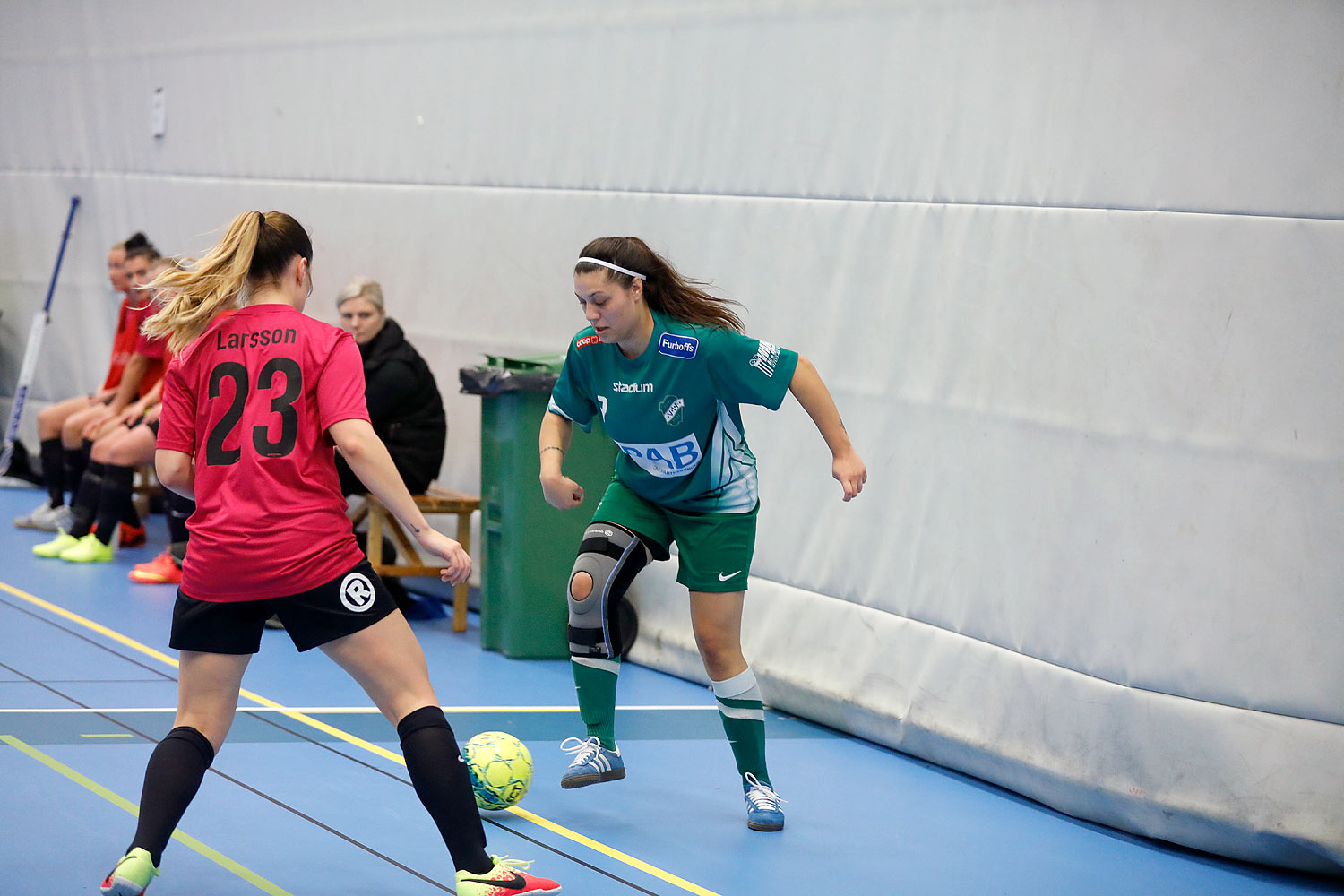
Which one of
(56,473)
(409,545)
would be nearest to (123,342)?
(56,473)

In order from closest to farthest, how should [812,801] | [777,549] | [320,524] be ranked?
[320,524], [812,801], [777,549]

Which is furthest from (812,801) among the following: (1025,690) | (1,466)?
(1,466)

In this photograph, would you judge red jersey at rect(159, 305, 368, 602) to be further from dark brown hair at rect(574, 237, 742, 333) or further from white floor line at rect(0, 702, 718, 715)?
white floor line at rect(0, 702, 718, 715)

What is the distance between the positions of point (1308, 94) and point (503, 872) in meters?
3.29

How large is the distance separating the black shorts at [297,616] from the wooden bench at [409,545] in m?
3.91

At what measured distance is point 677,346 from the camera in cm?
466

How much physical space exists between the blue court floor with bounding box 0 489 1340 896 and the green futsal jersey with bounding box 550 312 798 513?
1.11 metres

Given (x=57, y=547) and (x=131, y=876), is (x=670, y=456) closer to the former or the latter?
(x=131, y=876)

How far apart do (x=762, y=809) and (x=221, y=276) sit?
247 centimetres

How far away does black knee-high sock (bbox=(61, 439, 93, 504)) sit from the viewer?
9.82 m

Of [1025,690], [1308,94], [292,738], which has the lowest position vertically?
[292,738]

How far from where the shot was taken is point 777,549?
6.50 metres

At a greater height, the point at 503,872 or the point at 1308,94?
the point at 1308,94

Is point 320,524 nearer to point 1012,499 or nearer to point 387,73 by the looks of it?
point 1012,499
